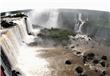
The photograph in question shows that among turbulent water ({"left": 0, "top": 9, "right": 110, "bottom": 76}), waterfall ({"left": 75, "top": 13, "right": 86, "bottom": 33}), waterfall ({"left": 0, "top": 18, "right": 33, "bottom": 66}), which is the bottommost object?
waterfall ({"left": 75, "top": 13, "right": 86, "bottom": 33})

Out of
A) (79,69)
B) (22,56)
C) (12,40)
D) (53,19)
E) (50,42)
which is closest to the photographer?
(79,69)

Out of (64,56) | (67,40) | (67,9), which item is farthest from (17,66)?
(67,9)

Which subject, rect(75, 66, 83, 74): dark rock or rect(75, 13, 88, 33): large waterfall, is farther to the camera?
rect(75, 13, 88, 33): large waterfall

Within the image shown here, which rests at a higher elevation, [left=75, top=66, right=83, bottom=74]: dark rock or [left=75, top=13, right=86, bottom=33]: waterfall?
[left=75, top=66, right=83, bottom=74]: dark rock

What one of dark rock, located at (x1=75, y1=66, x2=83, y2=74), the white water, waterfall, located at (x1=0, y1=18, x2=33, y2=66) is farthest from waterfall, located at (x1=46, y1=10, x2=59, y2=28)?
dark rock, located at (x1=75, y1=66, x2=83, y2=74)

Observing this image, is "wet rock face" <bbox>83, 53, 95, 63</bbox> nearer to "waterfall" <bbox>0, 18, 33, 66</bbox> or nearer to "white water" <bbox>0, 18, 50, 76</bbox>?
"white water" <bbox>0, 18, 50, 76</bbox>

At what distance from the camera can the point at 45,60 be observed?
3262 centimetres

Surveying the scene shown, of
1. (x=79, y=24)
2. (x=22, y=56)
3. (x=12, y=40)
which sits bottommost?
(x=79, y=24)

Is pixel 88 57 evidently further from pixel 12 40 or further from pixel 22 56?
pixel 12 40

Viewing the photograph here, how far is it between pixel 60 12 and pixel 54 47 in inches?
1080

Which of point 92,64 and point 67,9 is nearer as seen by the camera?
point 92,64

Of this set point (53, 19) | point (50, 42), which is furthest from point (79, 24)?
point (50, 42)

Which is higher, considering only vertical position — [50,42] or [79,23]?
[50,42]

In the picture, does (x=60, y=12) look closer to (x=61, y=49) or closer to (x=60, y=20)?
(x=60, y=20)
